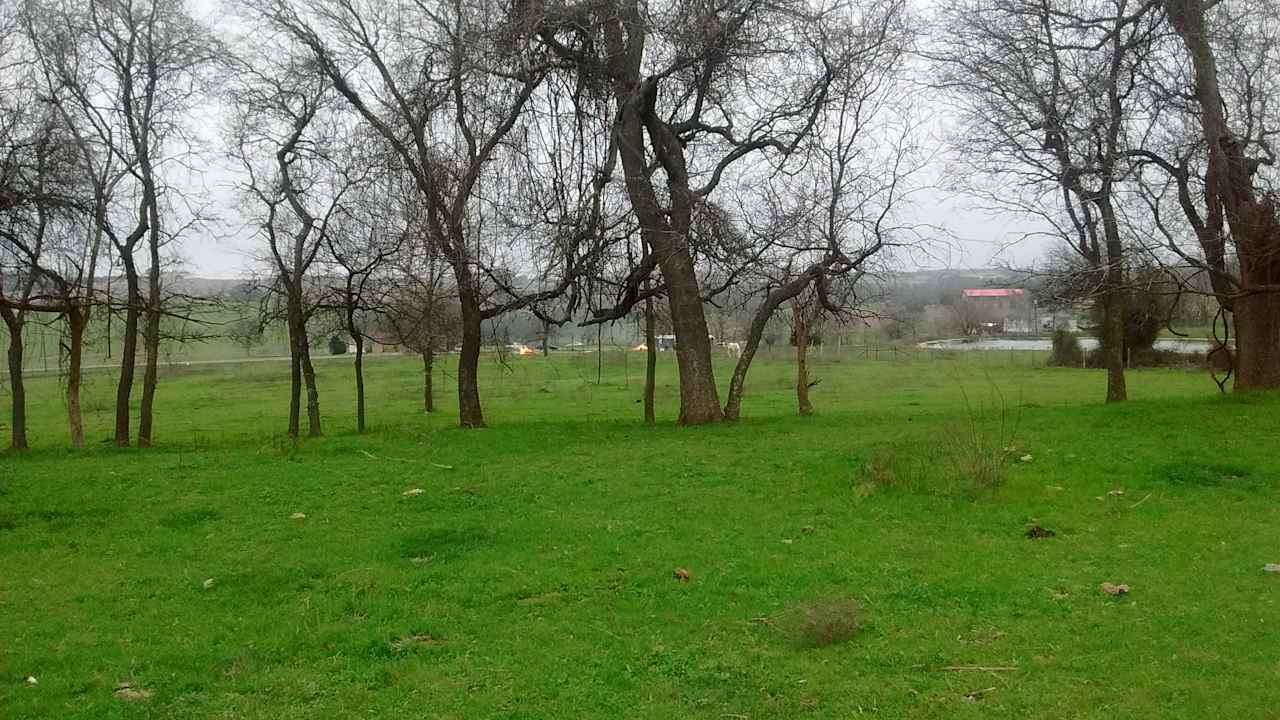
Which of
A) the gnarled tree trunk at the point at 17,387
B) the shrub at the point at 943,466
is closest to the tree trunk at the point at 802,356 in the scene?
the shrub at the point at 943,466

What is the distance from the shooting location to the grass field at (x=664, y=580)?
4.64 m

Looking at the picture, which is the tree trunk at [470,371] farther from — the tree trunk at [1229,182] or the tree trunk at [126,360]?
the tree trunk at [1229,182]

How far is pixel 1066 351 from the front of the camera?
50.9 meters

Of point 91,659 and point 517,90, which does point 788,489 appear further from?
point 517,90

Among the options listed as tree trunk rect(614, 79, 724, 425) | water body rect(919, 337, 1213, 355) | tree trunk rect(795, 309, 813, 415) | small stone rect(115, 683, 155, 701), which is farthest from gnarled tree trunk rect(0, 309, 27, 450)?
water body rect(919, 337, 1213, 355)

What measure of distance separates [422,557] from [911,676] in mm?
4286

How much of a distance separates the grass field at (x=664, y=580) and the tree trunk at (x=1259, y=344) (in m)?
3.42

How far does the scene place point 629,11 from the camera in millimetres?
14125

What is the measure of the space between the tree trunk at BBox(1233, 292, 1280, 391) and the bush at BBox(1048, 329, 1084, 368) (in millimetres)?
35201

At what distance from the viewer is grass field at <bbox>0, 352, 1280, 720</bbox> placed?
464 centimetres

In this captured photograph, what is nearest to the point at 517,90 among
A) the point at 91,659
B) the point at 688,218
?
the point at 688,218

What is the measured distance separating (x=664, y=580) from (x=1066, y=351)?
4993 centimetres

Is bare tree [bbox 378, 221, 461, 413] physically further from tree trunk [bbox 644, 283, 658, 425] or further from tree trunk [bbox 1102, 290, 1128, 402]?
tree trunk [bbox 1102, 290, 1128, 402]

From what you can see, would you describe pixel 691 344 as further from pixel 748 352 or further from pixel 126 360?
pixel 126 360
